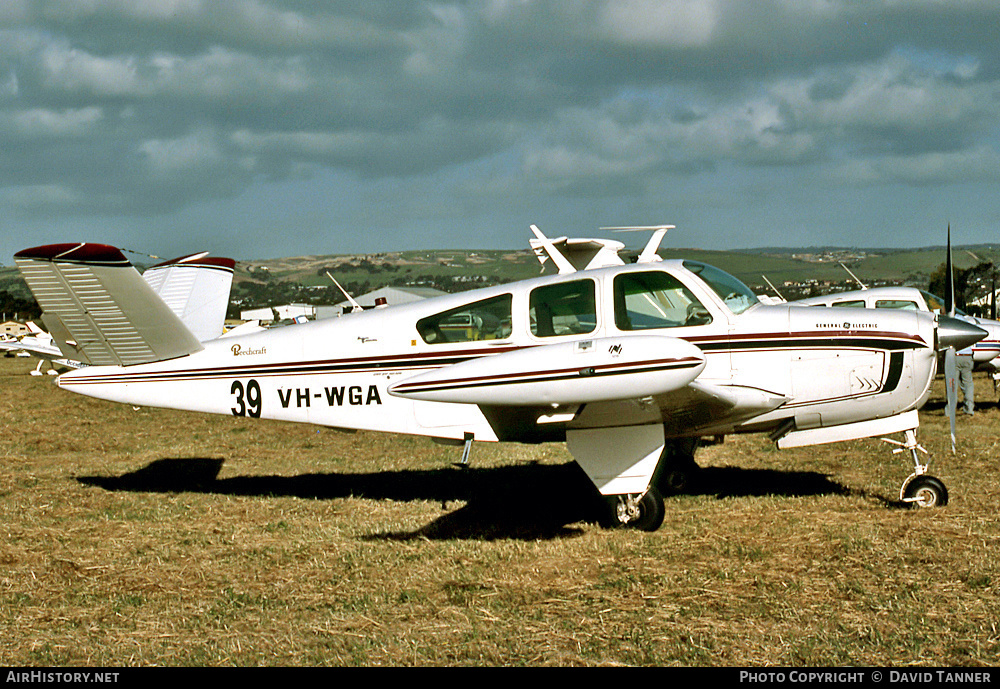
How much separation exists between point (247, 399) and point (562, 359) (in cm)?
398

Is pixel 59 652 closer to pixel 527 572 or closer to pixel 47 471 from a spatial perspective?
pixel 527 572

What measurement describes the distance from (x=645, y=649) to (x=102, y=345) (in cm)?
618

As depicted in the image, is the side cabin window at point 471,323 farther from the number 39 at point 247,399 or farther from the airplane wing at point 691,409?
the number 39 at point 247,399

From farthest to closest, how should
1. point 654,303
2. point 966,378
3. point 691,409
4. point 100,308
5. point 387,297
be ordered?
point 387,297 → point 966,378 → point 100,308 → point 654,303 → point 691,409

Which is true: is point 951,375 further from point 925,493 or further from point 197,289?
point 197,289

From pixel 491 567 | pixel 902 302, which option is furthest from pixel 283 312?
pixel 491 567

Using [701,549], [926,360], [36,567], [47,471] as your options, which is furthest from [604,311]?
[47,471]

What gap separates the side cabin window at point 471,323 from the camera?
738cm

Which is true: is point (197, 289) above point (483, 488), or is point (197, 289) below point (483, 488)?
above

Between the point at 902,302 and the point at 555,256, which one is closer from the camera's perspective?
the point at 555,256

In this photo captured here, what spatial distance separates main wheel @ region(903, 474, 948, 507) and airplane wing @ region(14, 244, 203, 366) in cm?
682

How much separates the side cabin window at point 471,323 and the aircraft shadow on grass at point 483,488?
5.37ft

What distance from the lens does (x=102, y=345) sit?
812 cm

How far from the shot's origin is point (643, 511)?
6812 millimetres
